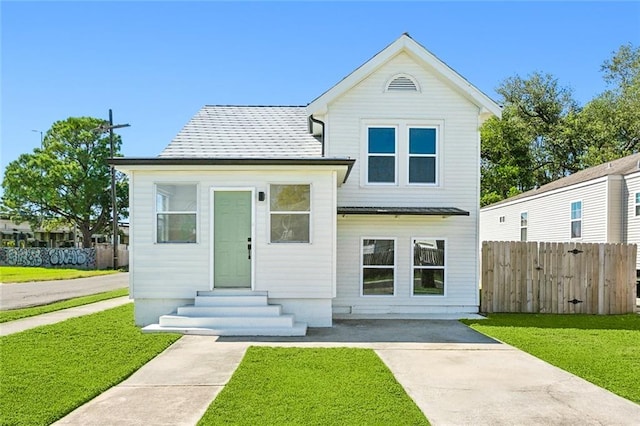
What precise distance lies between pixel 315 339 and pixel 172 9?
8.04 meters

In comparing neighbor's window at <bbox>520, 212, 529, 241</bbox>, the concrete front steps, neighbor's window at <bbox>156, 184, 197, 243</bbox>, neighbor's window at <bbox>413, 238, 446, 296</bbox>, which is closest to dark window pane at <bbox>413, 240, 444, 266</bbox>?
neighbor's window at <bbox>413, 238, 446, 296</bbox>

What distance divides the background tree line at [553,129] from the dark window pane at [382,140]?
2431 centimetres

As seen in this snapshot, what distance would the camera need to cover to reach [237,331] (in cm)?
911

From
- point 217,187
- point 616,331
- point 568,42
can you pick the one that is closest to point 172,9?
point 217,187

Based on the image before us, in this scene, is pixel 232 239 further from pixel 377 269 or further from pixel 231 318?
pixel 377 269

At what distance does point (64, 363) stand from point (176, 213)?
13.5 feet

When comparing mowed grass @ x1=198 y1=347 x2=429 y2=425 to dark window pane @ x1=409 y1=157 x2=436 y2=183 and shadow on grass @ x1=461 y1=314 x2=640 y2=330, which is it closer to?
shadow on grass @ x1=461 y1=314 x2=640 y2=330

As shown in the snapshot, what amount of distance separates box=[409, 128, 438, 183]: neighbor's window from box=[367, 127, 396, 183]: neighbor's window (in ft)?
1.47

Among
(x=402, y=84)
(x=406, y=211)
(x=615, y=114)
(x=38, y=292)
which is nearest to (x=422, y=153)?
(x=406, y=211)

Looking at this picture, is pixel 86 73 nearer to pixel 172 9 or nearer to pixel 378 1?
pixel 172 9

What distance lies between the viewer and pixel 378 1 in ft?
37.3

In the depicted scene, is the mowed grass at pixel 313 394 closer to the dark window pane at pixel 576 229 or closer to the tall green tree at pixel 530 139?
the dark window pane at pixel 576 229

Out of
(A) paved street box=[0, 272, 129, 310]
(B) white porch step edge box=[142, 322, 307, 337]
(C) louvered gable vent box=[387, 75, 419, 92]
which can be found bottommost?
(A) paved street box=[0, 272, 129, 310]

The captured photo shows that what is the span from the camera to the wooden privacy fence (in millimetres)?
11945
